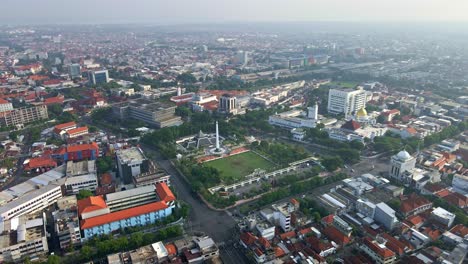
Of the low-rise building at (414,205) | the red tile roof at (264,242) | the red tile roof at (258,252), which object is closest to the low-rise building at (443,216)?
the low-rise building at (414,205)

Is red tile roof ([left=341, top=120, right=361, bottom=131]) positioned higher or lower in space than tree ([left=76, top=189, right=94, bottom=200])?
higher

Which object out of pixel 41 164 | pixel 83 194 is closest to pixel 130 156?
pixel 83 194

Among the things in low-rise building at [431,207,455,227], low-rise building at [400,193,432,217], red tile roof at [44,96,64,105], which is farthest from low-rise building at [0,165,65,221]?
low-rise building at [431,207,455,227]

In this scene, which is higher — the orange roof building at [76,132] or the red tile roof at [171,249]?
the orange roof building at [76,132]

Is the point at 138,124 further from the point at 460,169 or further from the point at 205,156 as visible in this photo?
the point at 460,169

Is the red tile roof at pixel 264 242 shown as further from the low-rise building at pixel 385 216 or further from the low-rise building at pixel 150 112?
the low-rise building at pixel 150 112

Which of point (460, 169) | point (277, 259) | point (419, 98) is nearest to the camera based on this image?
point (277, 259)

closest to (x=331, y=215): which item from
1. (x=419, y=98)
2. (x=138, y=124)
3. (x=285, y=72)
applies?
(x=138, y=124)

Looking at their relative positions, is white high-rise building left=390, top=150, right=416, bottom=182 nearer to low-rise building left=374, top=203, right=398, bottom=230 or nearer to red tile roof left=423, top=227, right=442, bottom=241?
low-rise building left=374, top=203, right=398, bottom=230
